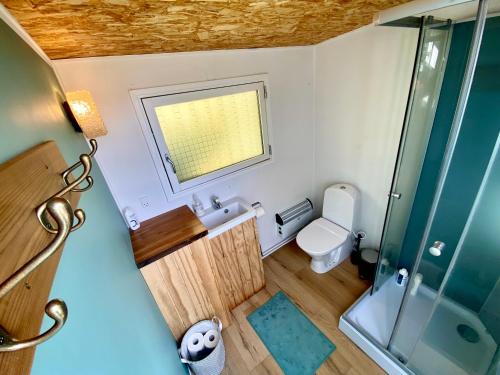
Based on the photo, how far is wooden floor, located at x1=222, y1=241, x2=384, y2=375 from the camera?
1569 mm

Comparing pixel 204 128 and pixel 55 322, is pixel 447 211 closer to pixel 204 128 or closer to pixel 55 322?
pixel 204 128

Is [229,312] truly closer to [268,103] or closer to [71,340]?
[71,340]

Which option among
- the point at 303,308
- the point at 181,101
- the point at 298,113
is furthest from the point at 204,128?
the point at 303,308

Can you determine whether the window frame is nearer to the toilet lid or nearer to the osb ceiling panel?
the osb ceiling panel

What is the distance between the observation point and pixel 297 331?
178 centimetres

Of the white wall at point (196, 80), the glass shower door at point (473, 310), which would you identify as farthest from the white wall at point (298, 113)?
the glass shower door at point (473, 310)

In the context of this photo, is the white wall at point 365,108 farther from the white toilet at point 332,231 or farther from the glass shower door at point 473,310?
the glass shower door at point 473,310

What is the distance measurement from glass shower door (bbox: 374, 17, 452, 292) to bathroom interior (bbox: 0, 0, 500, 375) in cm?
1

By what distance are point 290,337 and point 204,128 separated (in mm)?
1825

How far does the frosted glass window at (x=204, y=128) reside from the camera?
1530 millimetres

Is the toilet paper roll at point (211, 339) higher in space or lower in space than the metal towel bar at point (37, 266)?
lower

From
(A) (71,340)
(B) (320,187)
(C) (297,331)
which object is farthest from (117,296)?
(B) (320,187)

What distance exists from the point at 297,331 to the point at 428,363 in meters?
0.85

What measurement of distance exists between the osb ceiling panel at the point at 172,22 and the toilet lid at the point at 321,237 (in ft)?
5.50
